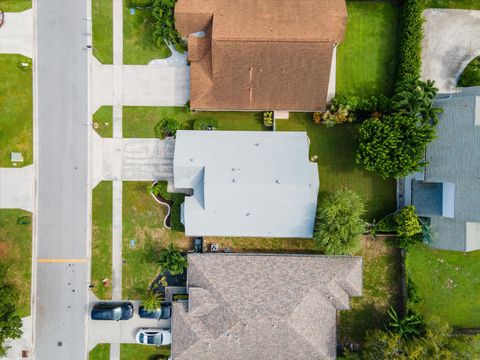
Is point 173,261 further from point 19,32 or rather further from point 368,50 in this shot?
point 368,50

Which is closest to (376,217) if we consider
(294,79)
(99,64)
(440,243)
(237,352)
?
(440,243)

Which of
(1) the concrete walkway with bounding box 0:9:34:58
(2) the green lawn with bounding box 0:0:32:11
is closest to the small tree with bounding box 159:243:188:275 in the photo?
(1) the concrete walkway with bounding box 0:9:34:58

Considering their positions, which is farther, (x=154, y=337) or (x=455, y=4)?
(x=455, y=4)

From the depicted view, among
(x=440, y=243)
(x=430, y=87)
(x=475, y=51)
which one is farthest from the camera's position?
(x=475, y=51)

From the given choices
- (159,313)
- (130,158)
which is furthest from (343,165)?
(159,313)

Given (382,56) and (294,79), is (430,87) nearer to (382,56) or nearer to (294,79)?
(382,56)

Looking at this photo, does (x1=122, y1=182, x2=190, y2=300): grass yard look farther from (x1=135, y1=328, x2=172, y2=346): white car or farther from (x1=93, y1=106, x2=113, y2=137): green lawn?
(x1=93, y1=106, x2=113, y2=137): green lawn

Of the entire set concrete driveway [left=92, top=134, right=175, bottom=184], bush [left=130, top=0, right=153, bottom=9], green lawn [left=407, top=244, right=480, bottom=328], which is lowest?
green lawn [left=407, top=244, right=480, bottom=328]
